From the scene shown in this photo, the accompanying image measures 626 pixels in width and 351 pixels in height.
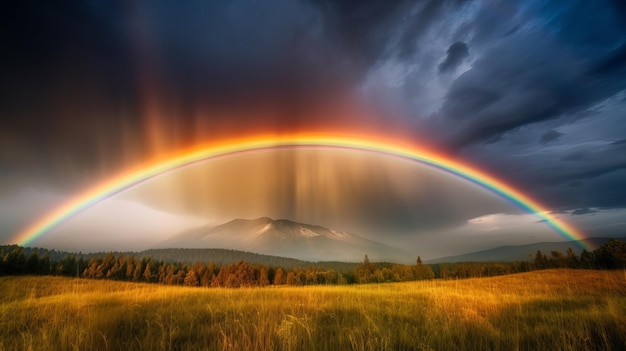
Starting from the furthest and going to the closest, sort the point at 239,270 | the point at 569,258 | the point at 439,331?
the point at 239,270, the point at 569,258, the point at 439,331

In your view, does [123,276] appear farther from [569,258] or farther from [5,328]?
[569,258]

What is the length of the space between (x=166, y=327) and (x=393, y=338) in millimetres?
4197

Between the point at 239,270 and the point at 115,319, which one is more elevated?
the point at 115,319

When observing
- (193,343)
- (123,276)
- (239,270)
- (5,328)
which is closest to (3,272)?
(123,276)

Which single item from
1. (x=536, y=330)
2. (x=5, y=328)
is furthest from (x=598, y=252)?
(x=5, y=328)

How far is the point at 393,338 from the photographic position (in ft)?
15.1

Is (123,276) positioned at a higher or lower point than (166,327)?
lower

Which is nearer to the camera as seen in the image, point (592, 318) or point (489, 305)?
A: point (592, 318)

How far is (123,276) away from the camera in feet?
265

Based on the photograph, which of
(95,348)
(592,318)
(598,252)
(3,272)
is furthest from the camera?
(3,272)

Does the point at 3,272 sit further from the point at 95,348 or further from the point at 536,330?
the point at 536,330

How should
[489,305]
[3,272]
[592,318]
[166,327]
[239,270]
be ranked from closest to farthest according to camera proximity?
[166,327]
[592,318]
[489,305]
[3,272]
[239,270]

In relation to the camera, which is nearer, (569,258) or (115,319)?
(115,319)

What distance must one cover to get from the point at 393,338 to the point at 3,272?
86267mm
